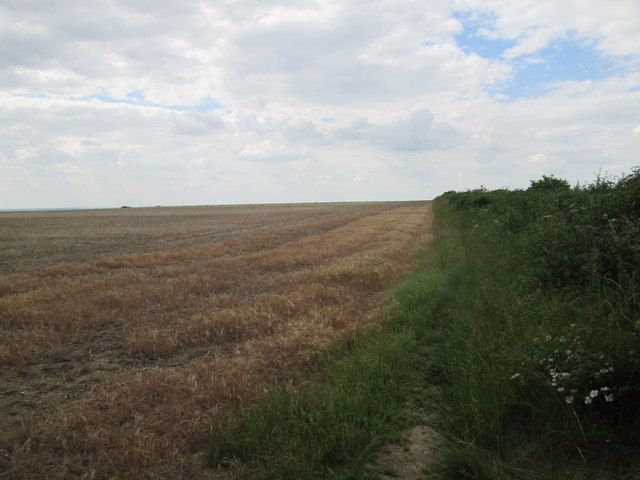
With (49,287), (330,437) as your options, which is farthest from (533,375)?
(49,287)

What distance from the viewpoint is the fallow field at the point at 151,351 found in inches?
133

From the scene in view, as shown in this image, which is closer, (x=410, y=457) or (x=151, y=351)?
(x=410, y=457)

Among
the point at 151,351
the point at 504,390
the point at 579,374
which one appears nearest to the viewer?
the point at 579,374

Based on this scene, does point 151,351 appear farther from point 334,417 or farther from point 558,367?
point 558,367

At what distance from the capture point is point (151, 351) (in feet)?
18.8

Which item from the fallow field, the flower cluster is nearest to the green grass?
the flower cluster

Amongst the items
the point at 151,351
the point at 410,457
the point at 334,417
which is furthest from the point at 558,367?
the point at 151,351

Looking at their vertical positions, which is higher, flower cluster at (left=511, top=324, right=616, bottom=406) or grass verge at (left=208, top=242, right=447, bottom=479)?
flower cluster at (left=511, top=324, right=616, bottom=406)

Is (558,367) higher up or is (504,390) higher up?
(558,367)

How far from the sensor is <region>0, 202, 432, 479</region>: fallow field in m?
3.38

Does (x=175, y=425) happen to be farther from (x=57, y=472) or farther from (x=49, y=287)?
(x=49, y=287)

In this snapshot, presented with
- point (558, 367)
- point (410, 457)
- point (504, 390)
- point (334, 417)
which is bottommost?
point (410, 457)

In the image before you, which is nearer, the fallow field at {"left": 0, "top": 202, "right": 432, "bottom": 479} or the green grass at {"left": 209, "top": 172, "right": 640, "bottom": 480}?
the green grass at {"left": 209, "top": 172, "right": 640, "bottom": 480}

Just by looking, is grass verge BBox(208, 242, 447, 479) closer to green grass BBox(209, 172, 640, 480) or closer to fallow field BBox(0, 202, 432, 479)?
green grass BBox(209, 172, 640, 480)
